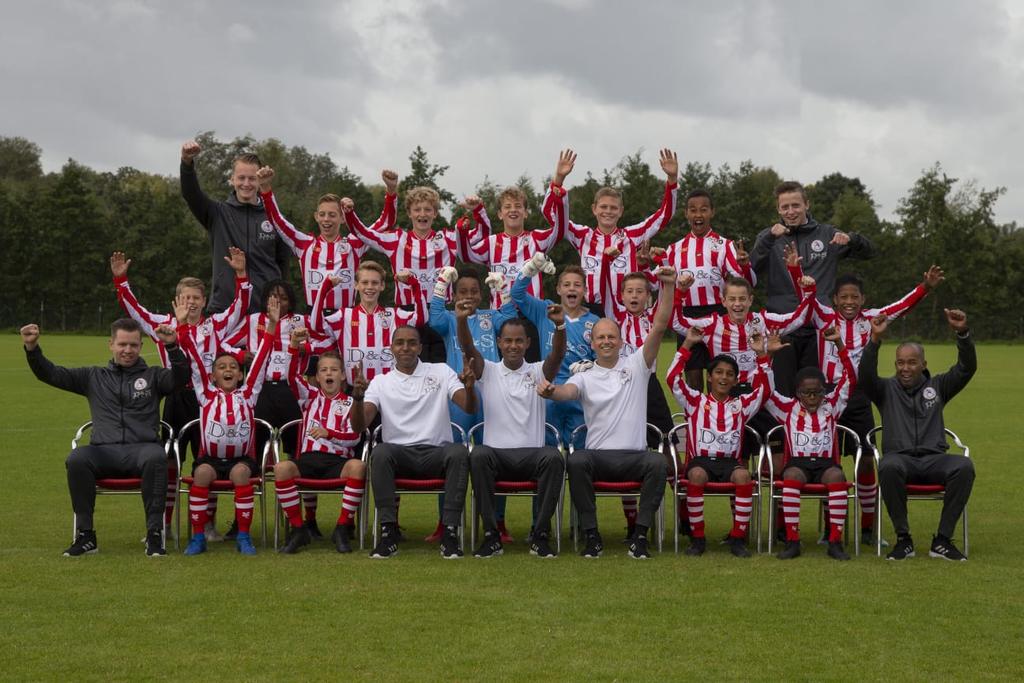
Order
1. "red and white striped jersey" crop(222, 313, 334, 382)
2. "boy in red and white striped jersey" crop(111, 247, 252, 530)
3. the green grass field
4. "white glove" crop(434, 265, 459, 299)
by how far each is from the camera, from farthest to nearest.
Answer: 1. "red and white striped jersey" crop(222, 313, 334, 382)
2. "boy in red and white striped jersey" crop(111, 247, 252, 530)
3. "white glove" crop(434, 265, 459, 299)
4. the green grass field

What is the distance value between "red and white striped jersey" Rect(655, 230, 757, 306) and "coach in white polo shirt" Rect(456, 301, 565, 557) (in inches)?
63.9

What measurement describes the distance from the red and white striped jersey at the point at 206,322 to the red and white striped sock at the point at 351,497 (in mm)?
1581

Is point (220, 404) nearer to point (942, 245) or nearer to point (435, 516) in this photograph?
point (435, 516)

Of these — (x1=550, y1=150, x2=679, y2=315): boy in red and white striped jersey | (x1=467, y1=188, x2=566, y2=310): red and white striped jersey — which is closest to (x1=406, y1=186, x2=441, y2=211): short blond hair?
(x1=467, y1=188, x2=566, y2=310): red and white striped jersey

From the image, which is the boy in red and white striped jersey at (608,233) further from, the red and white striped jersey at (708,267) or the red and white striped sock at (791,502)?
the red and white striped sock at (791,502)

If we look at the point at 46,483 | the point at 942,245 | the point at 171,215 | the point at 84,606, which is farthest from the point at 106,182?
the point at 84,606

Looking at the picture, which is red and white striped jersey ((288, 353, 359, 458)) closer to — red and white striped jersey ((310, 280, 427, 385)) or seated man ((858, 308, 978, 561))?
red and white striped jersey ((310, 280, 427, 385))

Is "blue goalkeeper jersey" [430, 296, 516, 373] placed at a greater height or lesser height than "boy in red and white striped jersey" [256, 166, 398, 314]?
lesser

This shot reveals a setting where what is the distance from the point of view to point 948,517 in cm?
791

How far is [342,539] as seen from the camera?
8070 millimetres

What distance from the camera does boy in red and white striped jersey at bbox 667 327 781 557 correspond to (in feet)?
26.3

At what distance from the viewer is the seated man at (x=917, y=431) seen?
311 inches

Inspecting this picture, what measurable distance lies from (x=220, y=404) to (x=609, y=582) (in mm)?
3016

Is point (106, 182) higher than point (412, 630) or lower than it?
higher
